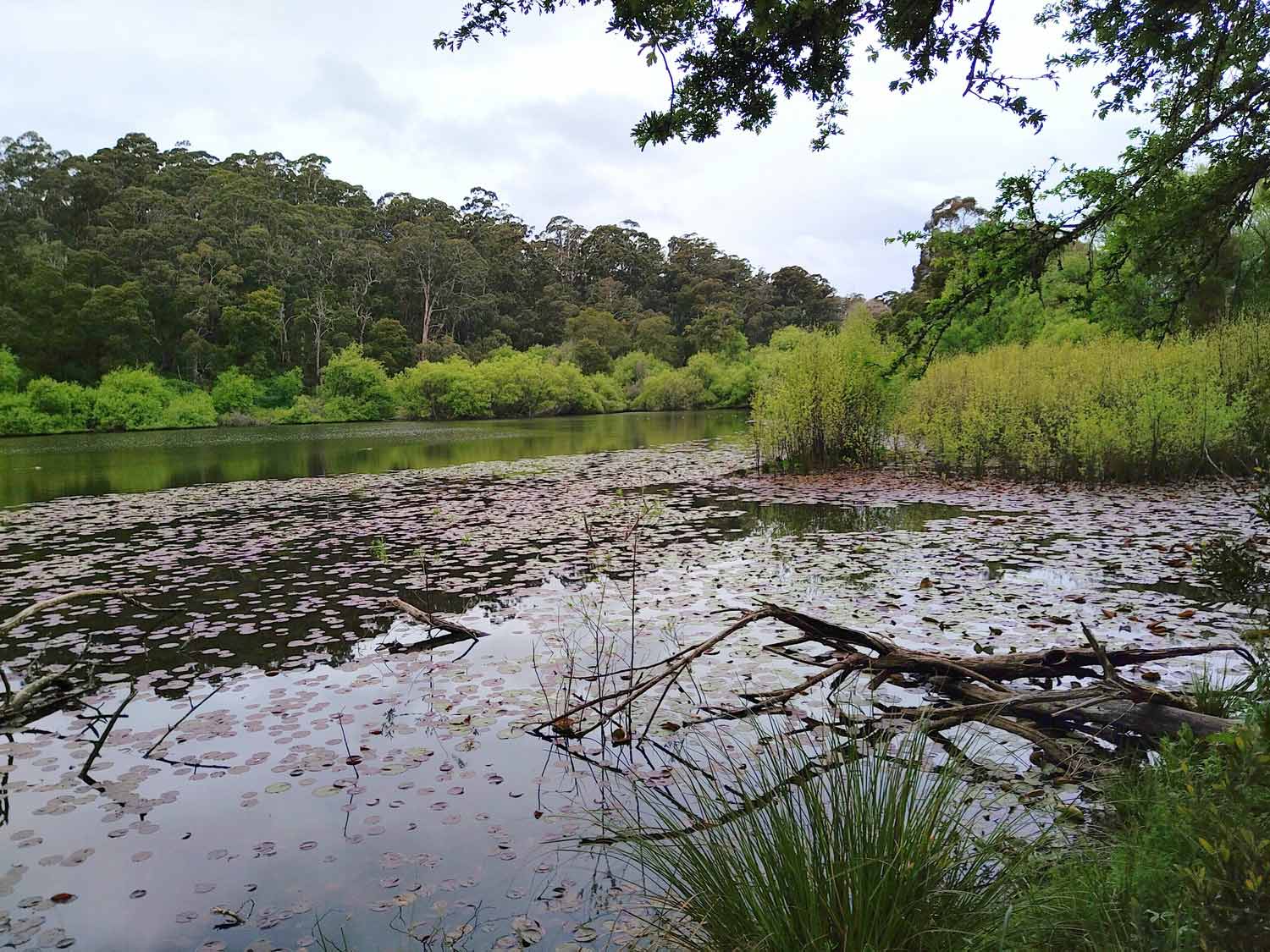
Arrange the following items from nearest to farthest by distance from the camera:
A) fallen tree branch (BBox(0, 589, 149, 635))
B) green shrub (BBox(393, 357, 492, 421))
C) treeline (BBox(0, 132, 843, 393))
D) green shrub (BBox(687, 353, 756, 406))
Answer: fallen tree branch (BBox(0, 589, 149, 635)), treeline (BBox(0, 132, 843, 393)), green shrub (BBox(393, 357, 492, 421)), green shrub (BBox(687, 353, 756, 406))

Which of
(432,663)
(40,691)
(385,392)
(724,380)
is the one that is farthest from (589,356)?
(40,691)

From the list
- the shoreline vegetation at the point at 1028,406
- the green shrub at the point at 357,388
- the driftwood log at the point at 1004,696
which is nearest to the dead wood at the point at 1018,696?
the driftwood log at the point at 1004,696

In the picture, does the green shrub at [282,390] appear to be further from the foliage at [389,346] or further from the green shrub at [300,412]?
the foliage at [389,346]

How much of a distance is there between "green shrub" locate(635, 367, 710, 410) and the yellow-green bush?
39778 millimetres

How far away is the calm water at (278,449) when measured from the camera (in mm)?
16828

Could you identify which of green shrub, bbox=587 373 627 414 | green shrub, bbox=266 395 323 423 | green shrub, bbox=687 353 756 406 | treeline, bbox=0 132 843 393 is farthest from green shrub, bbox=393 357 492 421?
green shrub, bbox=687 353 756 406

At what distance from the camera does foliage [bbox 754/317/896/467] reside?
1377cm

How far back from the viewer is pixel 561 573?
297 inches

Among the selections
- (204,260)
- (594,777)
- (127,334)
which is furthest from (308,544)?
(204,260)

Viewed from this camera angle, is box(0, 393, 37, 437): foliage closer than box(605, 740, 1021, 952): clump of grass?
No

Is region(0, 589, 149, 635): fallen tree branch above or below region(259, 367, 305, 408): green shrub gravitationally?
below

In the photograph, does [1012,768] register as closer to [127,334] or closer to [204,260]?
[127,334]

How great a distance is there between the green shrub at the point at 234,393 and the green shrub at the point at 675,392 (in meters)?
25.5

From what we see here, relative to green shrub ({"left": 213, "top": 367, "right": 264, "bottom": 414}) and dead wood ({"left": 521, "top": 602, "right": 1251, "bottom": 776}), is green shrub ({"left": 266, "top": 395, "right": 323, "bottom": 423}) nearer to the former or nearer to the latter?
green shrub ({"left": 213, "top": 367, "right": 264, "bottom": 414})
